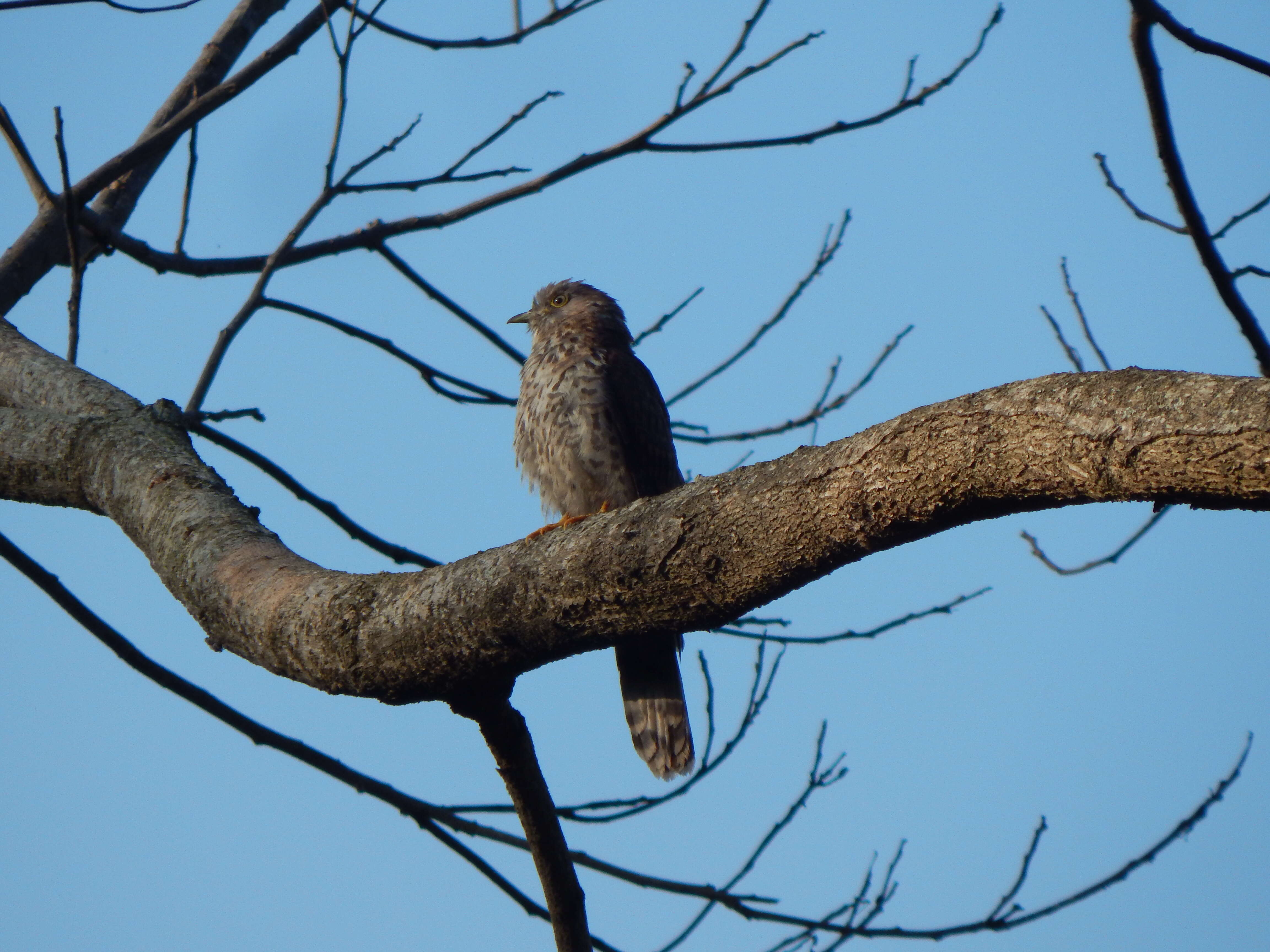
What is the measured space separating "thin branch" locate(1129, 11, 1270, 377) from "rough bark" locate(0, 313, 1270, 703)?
871 mm

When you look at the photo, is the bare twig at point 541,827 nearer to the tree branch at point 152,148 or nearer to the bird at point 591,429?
the bird at point 591,429

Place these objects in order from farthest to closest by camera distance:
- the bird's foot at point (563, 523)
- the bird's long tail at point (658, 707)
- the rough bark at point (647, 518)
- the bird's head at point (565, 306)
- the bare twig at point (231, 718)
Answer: the bird's head at point (565, 306), the bird's long tail at point (658, 707), the bare twig at point (231, 718), the bird's foot at point (563, 523), the rough bark at point (647, 518)

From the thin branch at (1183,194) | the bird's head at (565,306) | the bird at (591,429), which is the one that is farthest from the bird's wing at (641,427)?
the thin branch at (1183,194)

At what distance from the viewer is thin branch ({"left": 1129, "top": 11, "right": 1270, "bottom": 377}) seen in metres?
1.83

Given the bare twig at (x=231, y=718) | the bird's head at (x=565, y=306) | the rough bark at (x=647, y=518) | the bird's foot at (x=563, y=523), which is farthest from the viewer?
the bird's head at (x=565, y=306)

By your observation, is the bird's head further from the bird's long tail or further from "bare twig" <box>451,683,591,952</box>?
"bare twig" <box>451,683,591,952</box>

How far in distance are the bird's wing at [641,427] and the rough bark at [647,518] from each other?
2.26 meters

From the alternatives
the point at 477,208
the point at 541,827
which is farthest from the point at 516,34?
the point at 541,827

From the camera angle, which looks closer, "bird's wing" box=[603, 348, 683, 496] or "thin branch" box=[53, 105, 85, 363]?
"thin branch" box=[53, 105, 85, 363]

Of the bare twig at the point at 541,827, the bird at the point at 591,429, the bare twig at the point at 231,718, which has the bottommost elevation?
the bare twig at the point at 541,827

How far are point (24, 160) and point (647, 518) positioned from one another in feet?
Result: 9.35

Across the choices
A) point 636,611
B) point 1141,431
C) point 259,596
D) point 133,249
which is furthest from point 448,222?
point 1141,431

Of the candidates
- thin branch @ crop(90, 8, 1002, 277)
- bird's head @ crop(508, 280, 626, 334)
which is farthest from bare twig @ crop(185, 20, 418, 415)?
bird's head @ crop(508, 280, 626, 334)

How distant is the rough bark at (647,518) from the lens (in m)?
1.21
